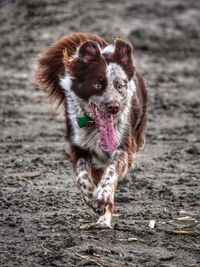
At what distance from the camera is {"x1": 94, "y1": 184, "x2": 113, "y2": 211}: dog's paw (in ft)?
22.7

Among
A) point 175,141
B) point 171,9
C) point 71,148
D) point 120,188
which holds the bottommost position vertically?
point 171,9

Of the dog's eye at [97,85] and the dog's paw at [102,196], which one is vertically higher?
the dog's eye at [97,85]

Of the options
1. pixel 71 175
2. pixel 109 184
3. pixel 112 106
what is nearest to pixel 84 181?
pixel 109 184

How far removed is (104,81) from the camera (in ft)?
23.1

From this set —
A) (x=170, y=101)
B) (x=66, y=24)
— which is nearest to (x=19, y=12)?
(x=66, y=24)

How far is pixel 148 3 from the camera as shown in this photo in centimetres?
2178

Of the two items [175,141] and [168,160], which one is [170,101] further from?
[168,160]

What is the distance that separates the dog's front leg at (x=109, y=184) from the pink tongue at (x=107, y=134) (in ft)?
0.40

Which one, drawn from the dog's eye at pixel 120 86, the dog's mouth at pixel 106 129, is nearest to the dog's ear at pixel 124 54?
the dog's eye at pixel 120 86

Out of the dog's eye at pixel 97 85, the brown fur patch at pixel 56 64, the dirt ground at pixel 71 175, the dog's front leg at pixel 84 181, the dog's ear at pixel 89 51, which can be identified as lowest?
the dirt ground at pixel 71 175

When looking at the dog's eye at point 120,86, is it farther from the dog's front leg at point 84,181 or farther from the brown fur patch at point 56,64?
the brown fur patch at point 56,64

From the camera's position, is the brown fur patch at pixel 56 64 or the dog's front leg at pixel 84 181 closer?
the dog's front leg at pixel 84 181

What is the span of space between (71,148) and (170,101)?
6.15 m

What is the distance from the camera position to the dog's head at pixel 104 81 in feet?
23.0
